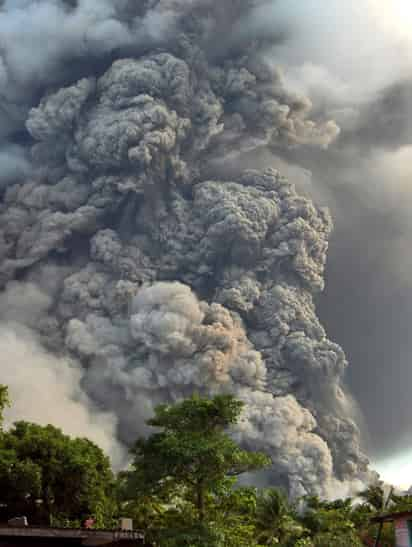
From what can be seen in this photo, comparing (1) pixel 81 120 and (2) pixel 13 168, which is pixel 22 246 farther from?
(1) pixel 81 120

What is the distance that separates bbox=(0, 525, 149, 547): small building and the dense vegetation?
572 cm

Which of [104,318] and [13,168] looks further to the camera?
[13,168]

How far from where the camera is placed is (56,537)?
13805 millimetres

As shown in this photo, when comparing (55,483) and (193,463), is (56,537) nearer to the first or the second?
(193,463)

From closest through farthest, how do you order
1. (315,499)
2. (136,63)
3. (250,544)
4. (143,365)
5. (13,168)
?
(250,544) < (315,499) < (143,365) < (136,63) < (13,168)

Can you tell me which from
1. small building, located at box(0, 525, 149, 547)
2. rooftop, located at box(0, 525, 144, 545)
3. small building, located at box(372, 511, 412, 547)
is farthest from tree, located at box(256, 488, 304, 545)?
small building, located at box(0, 525, 149, 547)

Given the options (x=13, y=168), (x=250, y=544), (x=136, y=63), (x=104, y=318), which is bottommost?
(x=250, y=544)

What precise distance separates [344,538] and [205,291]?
48.2m

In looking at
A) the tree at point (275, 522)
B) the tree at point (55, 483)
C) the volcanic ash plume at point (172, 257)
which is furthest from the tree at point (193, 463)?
the volcanic ash plume at point (172, 257)

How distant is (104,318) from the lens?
239ft

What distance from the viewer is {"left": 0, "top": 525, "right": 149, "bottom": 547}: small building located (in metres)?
13.2

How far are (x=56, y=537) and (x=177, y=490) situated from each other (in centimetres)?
910

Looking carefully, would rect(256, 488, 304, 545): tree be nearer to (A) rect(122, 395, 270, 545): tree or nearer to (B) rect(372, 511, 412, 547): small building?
(A) rect(122, 395, 270, 545): tree

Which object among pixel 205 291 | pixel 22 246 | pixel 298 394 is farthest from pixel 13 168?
pixel 298 394
